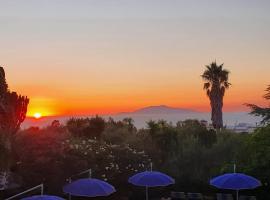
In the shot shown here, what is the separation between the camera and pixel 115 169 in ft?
75.1

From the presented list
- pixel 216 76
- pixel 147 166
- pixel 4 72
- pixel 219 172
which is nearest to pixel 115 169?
pixel 147 166

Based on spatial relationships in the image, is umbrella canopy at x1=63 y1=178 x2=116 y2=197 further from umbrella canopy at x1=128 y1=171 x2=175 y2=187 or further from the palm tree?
the palm tree

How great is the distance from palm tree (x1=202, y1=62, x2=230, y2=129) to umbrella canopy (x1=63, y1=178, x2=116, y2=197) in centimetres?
3098

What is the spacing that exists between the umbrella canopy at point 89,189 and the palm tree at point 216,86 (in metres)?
31.0

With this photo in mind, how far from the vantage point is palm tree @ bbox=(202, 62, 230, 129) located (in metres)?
46.7

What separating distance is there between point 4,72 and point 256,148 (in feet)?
37.5

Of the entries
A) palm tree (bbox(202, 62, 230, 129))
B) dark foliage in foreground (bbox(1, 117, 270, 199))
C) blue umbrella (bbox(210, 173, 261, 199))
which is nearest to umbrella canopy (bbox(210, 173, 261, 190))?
blue umbrella (bbox(210, 173, 261, 199))

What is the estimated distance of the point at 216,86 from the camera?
4691 cm

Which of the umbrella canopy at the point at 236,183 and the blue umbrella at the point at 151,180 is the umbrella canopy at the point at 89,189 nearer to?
the blue umbrella at the point at 151,180

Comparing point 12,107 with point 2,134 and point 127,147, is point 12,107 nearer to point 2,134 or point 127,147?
point 2,134

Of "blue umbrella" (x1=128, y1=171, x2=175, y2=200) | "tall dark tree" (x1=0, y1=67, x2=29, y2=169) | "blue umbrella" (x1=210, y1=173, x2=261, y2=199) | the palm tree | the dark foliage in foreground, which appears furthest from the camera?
the palm tree

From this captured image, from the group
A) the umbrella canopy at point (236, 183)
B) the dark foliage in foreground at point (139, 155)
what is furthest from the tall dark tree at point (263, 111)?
the umbrella canopy at point (236, 183)

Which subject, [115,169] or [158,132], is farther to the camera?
[158,132]

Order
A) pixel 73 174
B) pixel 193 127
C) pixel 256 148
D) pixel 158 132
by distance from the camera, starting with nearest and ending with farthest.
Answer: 1. pixel 73 174
2. pixel 256 148
3. pixel 158 132
4. pixel 193 127
